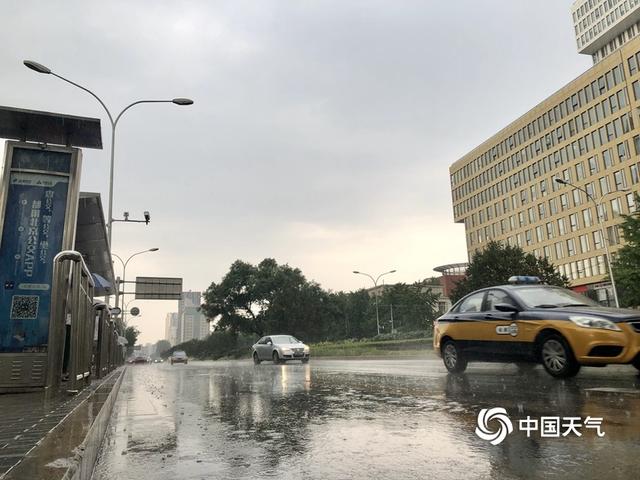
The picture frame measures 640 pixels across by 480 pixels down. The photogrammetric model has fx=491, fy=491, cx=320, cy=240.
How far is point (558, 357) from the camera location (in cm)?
705

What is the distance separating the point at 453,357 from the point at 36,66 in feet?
49.4

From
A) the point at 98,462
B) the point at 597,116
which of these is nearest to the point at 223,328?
the point at 597,116

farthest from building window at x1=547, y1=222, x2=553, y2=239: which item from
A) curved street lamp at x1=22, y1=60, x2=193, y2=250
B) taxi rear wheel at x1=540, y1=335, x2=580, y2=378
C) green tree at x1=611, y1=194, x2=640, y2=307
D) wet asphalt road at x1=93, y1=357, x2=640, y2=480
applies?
taxi rear wheel at x1=540, y1=335, x2=580, y2=378

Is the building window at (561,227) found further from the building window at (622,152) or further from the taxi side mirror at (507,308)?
the taxi side mirror at (507,308)

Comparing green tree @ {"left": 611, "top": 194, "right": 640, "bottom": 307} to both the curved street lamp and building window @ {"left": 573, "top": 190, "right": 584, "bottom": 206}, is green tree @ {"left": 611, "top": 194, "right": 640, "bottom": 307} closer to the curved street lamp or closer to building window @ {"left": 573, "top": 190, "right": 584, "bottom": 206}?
the curved street lamp

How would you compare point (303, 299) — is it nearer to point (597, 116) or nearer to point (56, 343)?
point (597, 116)

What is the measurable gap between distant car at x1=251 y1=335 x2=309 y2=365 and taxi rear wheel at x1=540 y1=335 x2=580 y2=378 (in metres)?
14.8

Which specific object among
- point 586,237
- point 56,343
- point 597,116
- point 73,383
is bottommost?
point 73,383

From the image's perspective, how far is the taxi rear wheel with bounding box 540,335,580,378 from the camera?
6.85 m

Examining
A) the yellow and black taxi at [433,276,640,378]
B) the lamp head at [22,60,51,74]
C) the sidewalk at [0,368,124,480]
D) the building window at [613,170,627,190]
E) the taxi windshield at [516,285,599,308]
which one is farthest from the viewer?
the building window at [613,170,627,190]

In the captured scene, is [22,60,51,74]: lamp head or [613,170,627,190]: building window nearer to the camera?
[22,60,51,74]: lamp head

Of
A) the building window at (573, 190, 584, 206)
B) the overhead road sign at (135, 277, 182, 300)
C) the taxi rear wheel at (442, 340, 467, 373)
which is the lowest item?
the taxi rear wheel at (442, 340, 467, 373)

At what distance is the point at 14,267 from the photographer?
8203 mm

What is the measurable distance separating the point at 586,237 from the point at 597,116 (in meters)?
14.7
